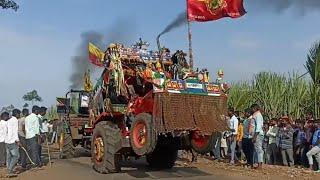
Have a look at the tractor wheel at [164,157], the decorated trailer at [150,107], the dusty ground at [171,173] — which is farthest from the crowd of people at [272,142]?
the decorated trailer at [150,107]

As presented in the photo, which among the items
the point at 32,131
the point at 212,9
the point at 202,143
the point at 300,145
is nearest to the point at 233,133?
the point at 300,145

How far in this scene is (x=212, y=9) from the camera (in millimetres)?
14266

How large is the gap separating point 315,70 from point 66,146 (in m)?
10.4

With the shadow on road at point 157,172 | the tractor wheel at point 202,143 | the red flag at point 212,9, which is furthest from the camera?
the red flag at point 212,9

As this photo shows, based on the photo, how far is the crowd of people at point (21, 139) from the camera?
13164 millimetres

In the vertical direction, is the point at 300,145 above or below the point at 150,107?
below

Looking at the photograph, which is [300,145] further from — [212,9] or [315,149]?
[212,9]

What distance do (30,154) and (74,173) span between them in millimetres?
2059

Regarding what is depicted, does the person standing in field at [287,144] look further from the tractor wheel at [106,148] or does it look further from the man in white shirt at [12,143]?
the man in white shirt at [12,143]

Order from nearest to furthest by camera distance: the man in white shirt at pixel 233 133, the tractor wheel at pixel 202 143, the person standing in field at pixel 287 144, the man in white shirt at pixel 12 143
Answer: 1. the tractor wheel at pixel 202 143
2. the man in white shirt at pixel 12 143
3. the person standing in field at pixel 287 144
4. the man in white shirt at pixel 233 133

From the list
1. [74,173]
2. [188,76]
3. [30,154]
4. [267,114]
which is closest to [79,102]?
[30,154]

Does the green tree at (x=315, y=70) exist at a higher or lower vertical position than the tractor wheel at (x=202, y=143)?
higher

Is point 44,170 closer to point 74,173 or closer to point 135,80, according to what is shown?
point 74,173

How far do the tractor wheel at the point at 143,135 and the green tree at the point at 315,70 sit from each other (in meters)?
10.6
